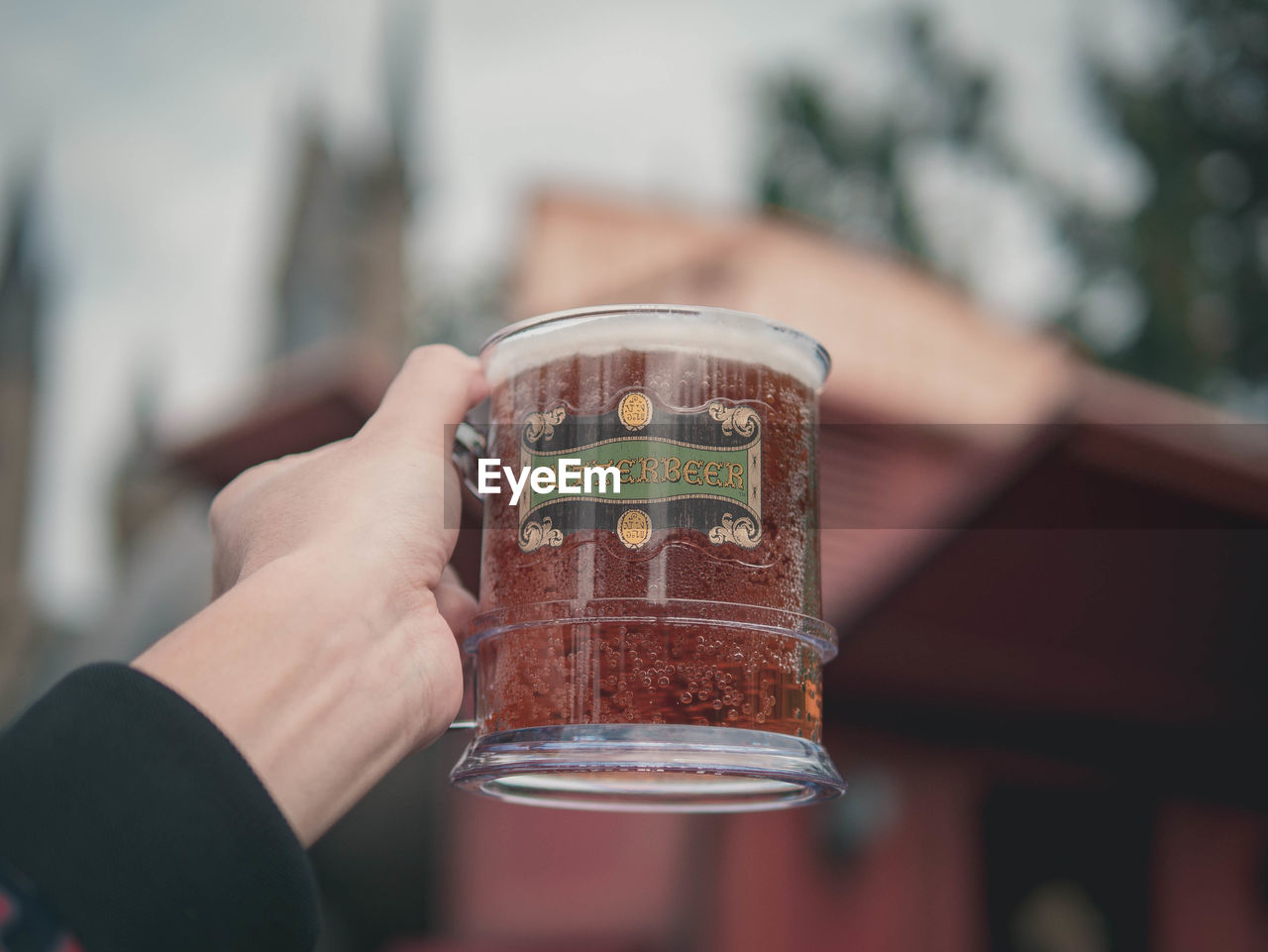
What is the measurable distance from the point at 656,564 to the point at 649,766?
218 millimetres

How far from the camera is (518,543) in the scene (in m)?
1.40

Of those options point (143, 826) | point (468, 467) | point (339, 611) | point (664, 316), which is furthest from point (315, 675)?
point (664, 316)

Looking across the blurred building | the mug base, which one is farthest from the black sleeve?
the blurred building

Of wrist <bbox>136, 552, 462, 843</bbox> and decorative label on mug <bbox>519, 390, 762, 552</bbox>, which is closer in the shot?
wrist <bbox>136, 552, 462, 843</bbox>

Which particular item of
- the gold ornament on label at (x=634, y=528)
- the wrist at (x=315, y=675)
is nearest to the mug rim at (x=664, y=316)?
the gold ornament on label at (x=634, y=528)

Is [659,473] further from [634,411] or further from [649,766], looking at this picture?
[649,766]

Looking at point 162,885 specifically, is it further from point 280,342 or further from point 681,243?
point 280,342

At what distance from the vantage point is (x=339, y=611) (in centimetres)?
133

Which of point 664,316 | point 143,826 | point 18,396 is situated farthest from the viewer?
point 18,396

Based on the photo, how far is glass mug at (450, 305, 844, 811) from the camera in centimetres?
128

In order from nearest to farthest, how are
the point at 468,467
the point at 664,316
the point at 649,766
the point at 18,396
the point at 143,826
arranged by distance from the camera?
the point at 143,826 → the point at 649,766 → the point at 664,316 → the point at 468,467 → the point at 18,396

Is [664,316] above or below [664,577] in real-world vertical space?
above

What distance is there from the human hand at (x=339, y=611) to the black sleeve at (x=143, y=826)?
2.3 inches

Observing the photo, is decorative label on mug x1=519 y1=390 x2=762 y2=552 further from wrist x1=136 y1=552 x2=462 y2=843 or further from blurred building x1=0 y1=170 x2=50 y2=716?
blurred building x1=0 y1=170 x2=50 y2=716
